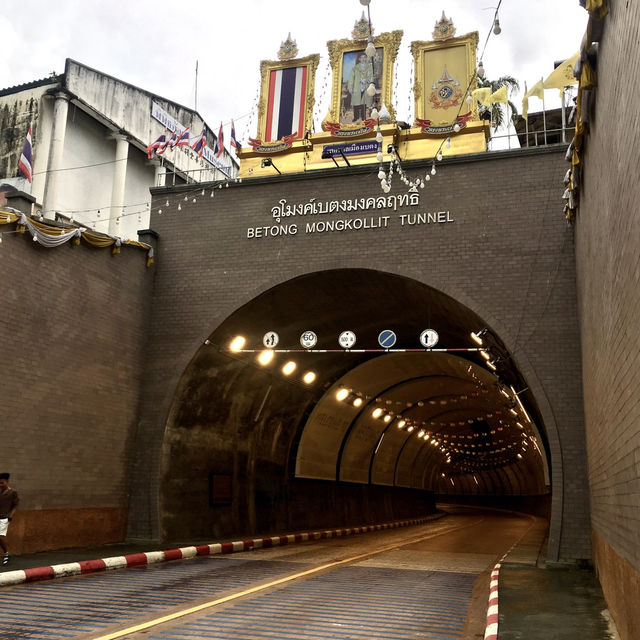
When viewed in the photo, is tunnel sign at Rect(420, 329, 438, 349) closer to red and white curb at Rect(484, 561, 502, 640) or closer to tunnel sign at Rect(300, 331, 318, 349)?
tunnel sign at Rect(300, 331, 318, 349)

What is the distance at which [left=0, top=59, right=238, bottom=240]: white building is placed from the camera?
27.9m

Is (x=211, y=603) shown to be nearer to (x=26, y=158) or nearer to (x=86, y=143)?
(x=26, y=158)

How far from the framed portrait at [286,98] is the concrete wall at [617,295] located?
39.0 feet

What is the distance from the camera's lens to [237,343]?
1669 cm

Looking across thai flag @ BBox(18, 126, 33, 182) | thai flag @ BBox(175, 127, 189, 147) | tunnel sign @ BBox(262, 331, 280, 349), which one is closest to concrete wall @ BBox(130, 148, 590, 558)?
tunnel sign @ BBox(262, 331, 280, 349)

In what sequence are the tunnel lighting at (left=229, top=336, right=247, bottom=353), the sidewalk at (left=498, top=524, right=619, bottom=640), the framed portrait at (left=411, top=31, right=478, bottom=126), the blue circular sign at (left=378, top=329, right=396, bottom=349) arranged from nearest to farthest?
1. the sidewalk at (left=498, top=524, right=619, bottom=640)
2. the blue circular sign at (left=378, top=329, right=396, bottom=349)
3. the tunnel lighting at (left=229, top=336, right=247, bottom=353)
4. the framed portrait at (left=411, top=31, right=478, bottom=126)

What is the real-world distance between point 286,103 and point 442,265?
8114 millimetres

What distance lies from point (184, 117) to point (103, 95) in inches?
239

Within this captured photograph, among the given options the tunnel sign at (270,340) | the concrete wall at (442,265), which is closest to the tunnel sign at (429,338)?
the concrete wall at (442,265)

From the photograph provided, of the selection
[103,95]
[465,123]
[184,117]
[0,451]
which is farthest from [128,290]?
[184,117]

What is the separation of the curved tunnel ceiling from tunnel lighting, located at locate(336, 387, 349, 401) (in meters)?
0.06

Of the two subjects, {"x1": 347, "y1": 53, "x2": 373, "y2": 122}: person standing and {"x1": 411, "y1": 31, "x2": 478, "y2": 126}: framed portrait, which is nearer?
{"x1": 411, "y1": 31, "x2": 478, "y2": 126}: framed portrait

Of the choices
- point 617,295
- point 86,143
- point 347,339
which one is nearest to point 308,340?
point 347,339

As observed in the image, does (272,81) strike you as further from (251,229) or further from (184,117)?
(184,117)
